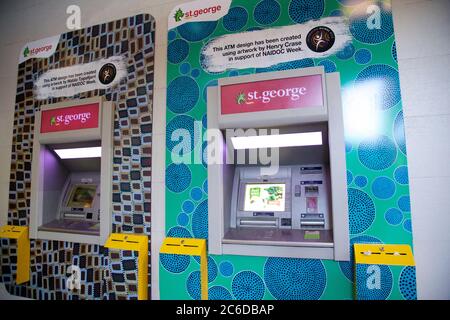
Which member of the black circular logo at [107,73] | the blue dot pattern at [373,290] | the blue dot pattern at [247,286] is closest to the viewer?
the blue dot pattern at [373,290]

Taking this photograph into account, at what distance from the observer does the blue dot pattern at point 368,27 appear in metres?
1.80

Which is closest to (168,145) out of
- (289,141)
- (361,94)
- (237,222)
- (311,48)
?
(237,222)

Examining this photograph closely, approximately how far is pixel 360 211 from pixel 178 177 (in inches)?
52.6

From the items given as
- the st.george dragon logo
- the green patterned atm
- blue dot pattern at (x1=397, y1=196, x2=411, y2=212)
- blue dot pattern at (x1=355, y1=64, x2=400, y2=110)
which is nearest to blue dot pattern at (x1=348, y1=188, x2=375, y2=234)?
the green patterned atm

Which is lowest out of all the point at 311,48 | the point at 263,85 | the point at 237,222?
the point at 237,222

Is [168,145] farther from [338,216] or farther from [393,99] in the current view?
[393,99]

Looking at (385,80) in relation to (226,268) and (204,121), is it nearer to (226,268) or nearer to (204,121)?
(204,121)

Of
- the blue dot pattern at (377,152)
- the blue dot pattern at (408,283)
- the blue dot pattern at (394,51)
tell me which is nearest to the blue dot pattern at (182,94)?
the blue dot pattern at (377,152)

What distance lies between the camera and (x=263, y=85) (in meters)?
1.84

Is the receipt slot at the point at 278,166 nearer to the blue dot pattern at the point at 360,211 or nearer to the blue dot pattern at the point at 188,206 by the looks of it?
the blue dot pattern at the point at 360,211

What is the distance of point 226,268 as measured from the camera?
6.40ft

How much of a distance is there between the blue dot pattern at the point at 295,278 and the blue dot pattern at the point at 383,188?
0.59 metres

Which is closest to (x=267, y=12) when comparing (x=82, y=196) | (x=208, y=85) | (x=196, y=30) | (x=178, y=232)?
(x=196, y=30)

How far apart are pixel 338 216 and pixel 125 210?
167cm
